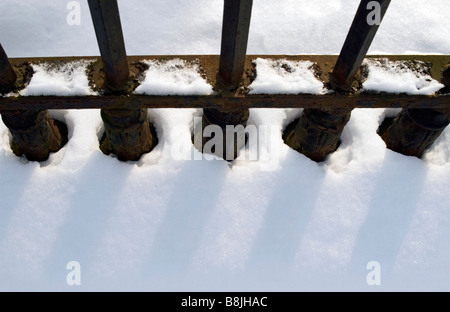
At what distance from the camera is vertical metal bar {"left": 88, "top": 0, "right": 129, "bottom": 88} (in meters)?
1.15

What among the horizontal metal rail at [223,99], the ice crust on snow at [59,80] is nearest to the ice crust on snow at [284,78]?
the horizontal metal rail at [223,99]

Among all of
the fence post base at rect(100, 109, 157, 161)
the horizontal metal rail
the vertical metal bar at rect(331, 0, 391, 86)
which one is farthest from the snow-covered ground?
the vertical metal bar at rect(331, 0, 391, 86)

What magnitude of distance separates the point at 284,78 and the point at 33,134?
1.09m

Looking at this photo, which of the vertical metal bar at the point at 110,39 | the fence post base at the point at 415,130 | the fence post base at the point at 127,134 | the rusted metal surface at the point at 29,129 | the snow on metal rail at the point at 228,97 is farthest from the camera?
the fence post base at the point at 415,130

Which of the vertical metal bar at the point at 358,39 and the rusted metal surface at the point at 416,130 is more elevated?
the vertical metal bar at the point at 358,39

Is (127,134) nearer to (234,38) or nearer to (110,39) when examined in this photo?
(110,39)

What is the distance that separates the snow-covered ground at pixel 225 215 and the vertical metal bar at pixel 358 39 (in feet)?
1.86

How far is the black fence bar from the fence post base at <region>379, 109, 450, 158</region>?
0.62 feet

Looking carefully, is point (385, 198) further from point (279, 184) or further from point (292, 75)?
point (292, 75)

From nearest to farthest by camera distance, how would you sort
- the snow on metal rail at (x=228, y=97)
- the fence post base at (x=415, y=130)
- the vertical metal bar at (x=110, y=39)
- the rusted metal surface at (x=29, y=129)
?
the vertical metal bar at (x=110, y=39), the snow on metal rail at (x=228, y=97), the rusted metal surface at (x=29, y=129), the fence post base at (x=415, y=130)

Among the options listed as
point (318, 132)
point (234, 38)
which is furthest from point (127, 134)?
point (318, 132)

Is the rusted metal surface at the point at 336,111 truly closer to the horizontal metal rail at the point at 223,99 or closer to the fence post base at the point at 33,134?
the horizontal metal rail at the point at 223,99

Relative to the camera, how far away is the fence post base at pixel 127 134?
158 cm

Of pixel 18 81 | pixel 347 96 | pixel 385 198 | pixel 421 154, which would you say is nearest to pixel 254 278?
pixel 385 198
